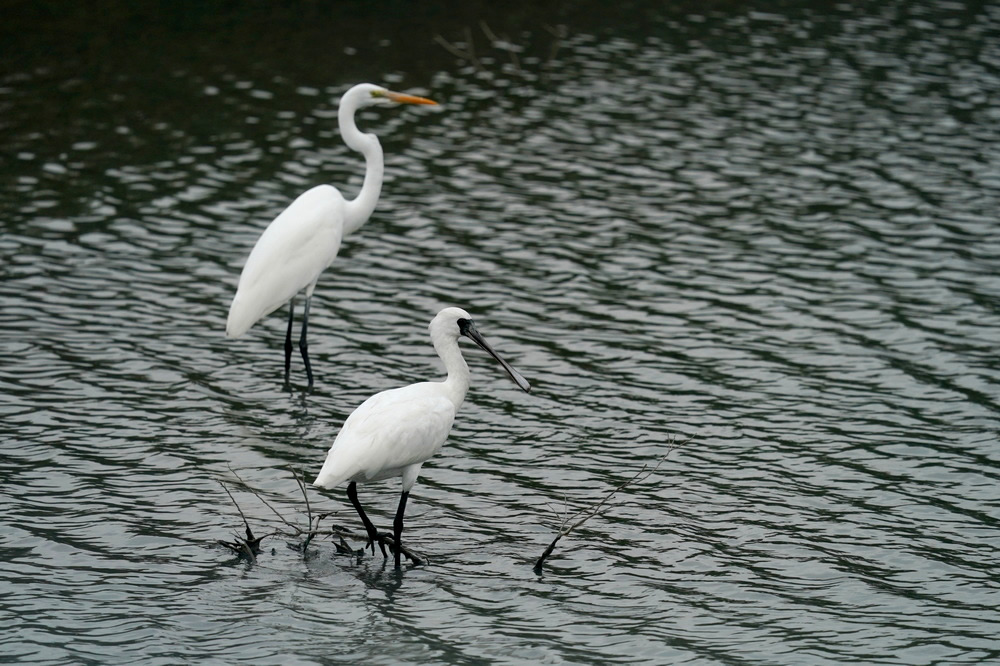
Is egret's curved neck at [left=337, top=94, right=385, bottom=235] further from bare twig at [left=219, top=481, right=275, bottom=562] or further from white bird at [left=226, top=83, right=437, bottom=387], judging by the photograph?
bare twig at [left=219, top=481, right=275, bottom=562]

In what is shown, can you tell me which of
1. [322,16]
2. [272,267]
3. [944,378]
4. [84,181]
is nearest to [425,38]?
[322,16]

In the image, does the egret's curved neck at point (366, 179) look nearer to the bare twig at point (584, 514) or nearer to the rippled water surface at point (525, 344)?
the rippled water surface at point (525, 344)

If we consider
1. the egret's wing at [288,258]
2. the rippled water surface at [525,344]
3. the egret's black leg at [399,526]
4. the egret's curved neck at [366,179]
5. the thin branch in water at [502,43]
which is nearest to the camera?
the rippled water surface at [525,344]

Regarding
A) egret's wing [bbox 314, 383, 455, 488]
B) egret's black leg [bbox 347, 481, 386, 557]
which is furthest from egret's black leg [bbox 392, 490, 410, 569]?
egret's wing [bbox 314, 383, 455, 488]

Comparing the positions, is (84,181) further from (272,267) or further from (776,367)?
(776,367)

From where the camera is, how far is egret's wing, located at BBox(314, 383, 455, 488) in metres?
8.84

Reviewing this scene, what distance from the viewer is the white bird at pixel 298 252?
12.6m

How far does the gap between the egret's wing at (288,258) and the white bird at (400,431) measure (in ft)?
11.3

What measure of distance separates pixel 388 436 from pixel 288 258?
4.40 meters

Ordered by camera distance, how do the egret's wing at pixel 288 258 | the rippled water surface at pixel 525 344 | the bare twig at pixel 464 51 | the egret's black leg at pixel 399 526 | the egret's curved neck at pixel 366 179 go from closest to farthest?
the rippled water surface at pixel 525 344, the egret's black leg at pixel 399 526, the egret's wing at pixel 288 258, the egret's curved neck at pixel 366 179, the bare twig at pixel 464 51

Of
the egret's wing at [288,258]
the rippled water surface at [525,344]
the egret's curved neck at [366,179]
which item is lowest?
the rippled water surface at [525,344]

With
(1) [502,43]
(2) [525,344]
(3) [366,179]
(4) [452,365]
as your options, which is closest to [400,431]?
(4) [452,365]

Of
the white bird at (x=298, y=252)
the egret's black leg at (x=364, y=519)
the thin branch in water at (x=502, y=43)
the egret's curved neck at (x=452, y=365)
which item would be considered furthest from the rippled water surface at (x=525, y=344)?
the egret's curved neck at (x=452, y=365)

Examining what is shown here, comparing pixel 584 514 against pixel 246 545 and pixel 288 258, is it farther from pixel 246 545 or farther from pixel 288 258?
pixel 288 258
